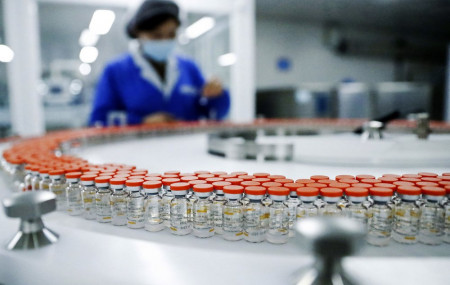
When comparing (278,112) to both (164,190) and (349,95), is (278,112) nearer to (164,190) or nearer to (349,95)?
(349,95)

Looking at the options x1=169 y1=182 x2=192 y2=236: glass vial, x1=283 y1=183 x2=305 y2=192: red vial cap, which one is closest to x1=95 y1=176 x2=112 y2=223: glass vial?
x1=169 y1=182 x2=192 y2=236: glass vial

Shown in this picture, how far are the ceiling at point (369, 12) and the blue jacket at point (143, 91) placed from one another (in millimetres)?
3817

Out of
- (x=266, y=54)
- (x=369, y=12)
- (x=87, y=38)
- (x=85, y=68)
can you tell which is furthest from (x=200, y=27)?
(x=85, y=68)

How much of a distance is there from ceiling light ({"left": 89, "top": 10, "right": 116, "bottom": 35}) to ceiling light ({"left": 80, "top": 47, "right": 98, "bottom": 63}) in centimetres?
224

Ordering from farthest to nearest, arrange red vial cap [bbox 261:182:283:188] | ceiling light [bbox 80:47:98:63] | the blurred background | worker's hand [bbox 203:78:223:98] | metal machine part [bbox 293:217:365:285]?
ceiling light [bbox 80:47:98:63] → the blurred background → worker's hand [bbox 203:78:223:98] → red vial cap [bbox 261:182:283:188] → metal machine part [bbox 293:217:365:285]

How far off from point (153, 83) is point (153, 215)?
2368 millimetres

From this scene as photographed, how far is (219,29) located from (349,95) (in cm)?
275

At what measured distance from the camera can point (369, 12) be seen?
711 cm

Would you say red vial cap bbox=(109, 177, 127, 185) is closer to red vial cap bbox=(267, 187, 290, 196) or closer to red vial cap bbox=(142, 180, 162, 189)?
red vial cap bbox=(142, 180, 162, 189)

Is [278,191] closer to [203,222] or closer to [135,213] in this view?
[203,222]

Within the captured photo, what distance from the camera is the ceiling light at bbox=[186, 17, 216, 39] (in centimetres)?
647

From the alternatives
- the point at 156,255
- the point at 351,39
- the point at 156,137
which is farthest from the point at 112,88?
the point at 351,39

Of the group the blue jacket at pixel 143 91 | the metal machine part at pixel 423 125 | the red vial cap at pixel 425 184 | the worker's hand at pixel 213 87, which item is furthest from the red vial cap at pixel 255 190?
the blue jacket at pixel 143 91

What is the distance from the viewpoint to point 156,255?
800mm
